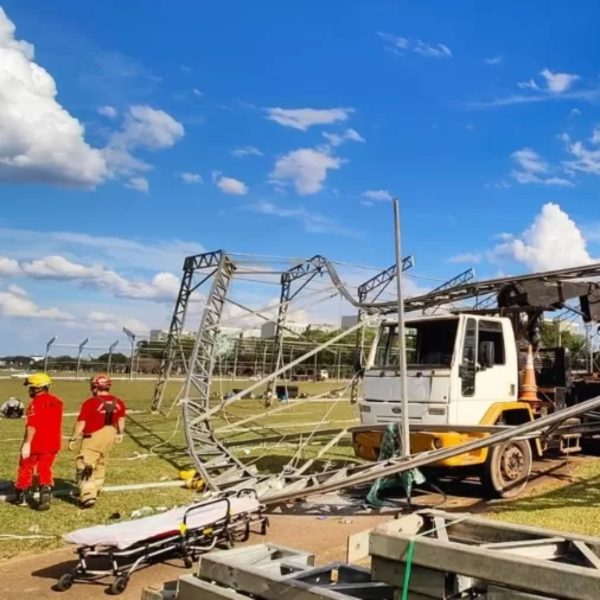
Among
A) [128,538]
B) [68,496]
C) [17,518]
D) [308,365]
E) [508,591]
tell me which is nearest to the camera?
[508,591]

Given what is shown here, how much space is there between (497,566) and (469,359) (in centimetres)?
695

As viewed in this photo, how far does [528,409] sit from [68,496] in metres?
6.86

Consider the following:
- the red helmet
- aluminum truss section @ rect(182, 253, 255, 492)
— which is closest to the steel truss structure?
aluminum truss section @ rect(182, 253, 255, 492)

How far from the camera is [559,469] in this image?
468 inches

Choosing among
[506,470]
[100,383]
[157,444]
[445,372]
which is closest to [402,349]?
[445,372]

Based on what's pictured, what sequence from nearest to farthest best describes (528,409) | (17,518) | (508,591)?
(508,591) → (17,518) → (528,409)

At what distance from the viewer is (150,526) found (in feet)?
20.0

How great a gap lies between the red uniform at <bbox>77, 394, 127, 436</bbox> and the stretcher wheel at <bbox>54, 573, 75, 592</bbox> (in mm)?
3366

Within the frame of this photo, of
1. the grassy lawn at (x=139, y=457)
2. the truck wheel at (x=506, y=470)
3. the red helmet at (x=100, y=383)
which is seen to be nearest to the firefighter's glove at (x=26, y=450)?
the grassy lawn at (x=139, y=457)

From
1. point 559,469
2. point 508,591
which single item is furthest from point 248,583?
point 559,469

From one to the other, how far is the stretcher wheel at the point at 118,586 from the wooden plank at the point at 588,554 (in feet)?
11.8

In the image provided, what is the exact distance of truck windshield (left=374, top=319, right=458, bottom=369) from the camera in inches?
403

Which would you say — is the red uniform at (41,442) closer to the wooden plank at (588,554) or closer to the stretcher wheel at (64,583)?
the stretcher wheel at (64,583)

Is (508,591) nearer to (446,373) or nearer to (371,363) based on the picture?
(446,373)
